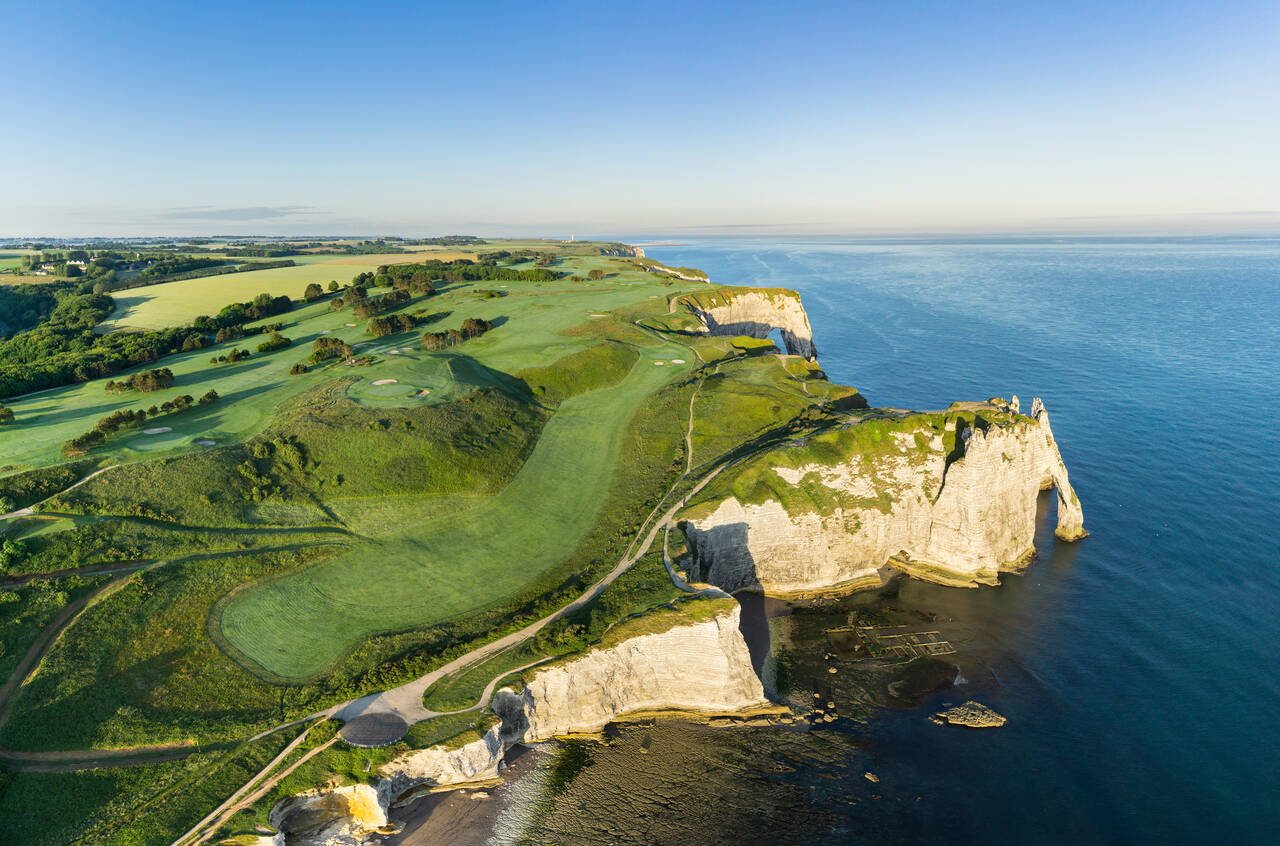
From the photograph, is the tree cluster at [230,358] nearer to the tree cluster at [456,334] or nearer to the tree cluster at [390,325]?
the tree cluster at [390,325]

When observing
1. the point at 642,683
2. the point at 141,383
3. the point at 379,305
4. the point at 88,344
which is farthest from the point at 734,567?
the point at 88,344

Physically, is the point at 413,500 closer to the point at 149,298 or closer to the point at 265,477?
the point at 265,477

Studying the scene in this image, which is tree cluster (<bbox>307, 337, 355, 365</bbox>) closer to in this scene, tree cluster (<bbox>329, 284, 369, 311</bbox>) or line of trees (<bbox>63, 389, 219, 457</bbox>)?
line of trees (<bbox>63, 389, 219, 457</bbox>)

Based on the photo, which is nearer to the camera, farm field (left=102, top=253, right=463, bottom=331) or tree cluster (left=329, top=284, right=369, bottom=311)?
farm field (left=102, top=253, right=463, bottom=331)

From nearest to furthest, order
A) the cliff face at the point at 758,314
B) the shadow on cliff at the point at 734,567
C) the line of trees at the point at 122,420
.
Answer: the shadow on cliff at the point at 734,567 < the line of trees at the point at 122,420 < the cliff face at the point at 758,314

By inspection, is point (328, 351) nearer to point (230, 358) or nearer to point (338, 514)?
point (230, 358)

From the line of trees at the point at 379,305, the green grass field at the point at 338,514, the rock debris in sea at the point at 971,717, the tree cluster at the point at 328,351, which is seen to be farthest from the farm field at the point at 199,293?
the rock debris in sea at the point at 971,717

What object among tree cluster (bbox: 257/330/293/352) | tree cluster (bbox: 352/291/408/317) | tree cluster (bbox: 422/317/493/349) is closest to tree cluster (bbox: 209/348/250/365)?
tree cluster (bbox: 257/330/293/352)
